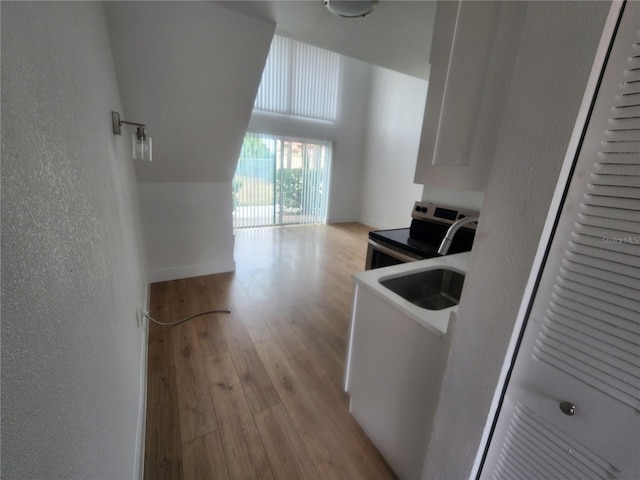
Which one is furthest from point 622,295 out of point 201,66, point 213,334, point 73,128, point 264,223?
point 264,223

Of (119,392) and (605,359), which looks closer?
(605,359)

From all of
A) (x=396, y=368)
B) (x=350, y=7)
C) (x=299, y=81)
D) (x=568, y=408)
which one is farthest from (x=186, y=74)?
(x=299, y=81)

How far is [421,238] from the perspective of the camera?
2.31 meters

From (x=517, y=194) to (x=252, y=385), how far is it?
174 centimetres

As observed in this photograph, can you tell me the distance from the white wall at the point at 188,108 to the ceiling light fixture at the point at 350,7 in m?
0.54

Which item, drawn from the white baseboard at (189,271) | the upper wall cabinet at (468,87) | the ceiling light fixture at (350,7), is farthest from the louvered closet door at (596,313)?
the white baseboard at (189,271)

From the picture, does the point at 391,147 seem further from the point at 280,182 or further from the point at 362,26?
the point at 362,26

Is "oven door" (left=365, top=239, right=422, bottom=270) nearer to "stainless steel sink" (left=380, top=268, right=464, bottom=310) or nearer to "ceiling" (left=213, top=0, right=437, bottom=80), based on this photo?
"stainless steel sink" (left=380, top=268, right=464, bottom=310)

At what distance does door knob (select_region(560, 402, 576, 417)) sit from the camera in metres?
0.62

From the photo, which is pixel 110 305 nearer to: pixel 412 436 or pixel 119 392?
pixel 119 392

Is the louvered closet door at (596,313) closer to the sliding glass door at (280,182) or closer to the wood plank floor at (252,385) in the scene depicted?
the wood plank floor at (252,385)

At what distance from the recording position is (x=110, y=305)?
950 millimetres

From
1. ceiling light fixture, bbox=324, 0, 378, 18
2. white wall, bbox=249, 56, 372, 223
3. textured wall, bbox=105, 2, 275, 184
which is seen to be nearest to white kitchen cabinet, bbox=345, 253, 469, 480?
ceiling light fixture, bbox=324, 0, 378, 18

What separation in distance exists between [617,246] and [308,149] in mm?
5695
